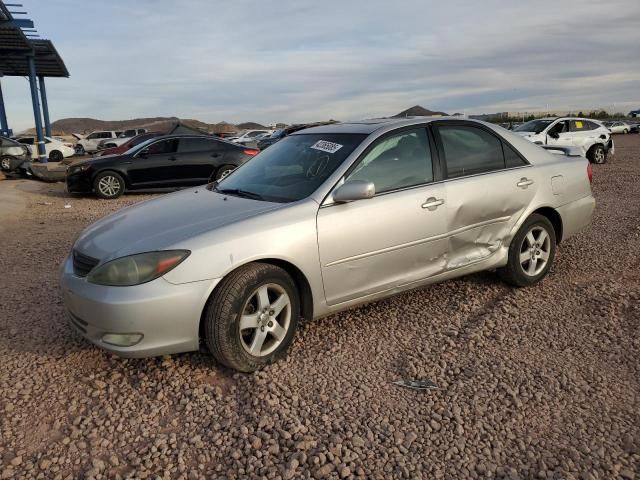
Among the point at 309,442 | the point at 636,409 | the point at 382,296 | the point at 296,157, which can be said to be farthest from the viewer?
the point at 296,157

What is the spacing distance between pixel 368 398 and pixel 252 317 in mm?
860

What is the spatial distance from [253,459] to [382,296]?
1668 millimetres

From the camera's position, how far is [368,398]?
3.09 m

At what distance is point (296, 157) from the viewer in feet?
14.1

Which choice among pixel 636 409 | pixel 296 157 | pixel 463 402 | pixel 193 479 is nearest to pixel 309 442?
pixel 193 479

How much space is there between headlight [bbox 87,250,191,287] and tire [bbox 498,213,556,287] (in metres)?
2.86

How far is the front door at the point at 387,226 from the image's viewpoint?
359 cm

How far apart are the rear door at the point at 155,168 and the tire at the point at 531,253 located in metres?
8.97

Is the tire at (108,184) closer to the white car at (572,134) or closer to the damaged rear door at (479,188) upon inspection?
the damaged rear door at (479,188)

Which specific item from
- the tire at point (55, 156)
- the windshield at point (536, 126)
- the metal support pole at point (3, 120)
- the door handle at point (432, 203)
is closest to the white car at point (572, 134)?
the windshield at point (536, 126)

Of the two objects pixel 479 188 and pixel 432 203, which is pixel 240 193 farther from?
pixel 479 188

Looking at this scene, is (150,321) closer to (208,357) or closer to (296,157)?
(208,357)

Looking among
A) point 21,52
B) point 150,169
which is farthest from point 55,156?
point 150,169

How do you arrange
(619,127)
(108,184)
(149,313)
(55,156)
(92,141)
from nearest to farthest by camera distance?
(149,313) → (108,184) → (55,156) → (92,141) → (619,127)
